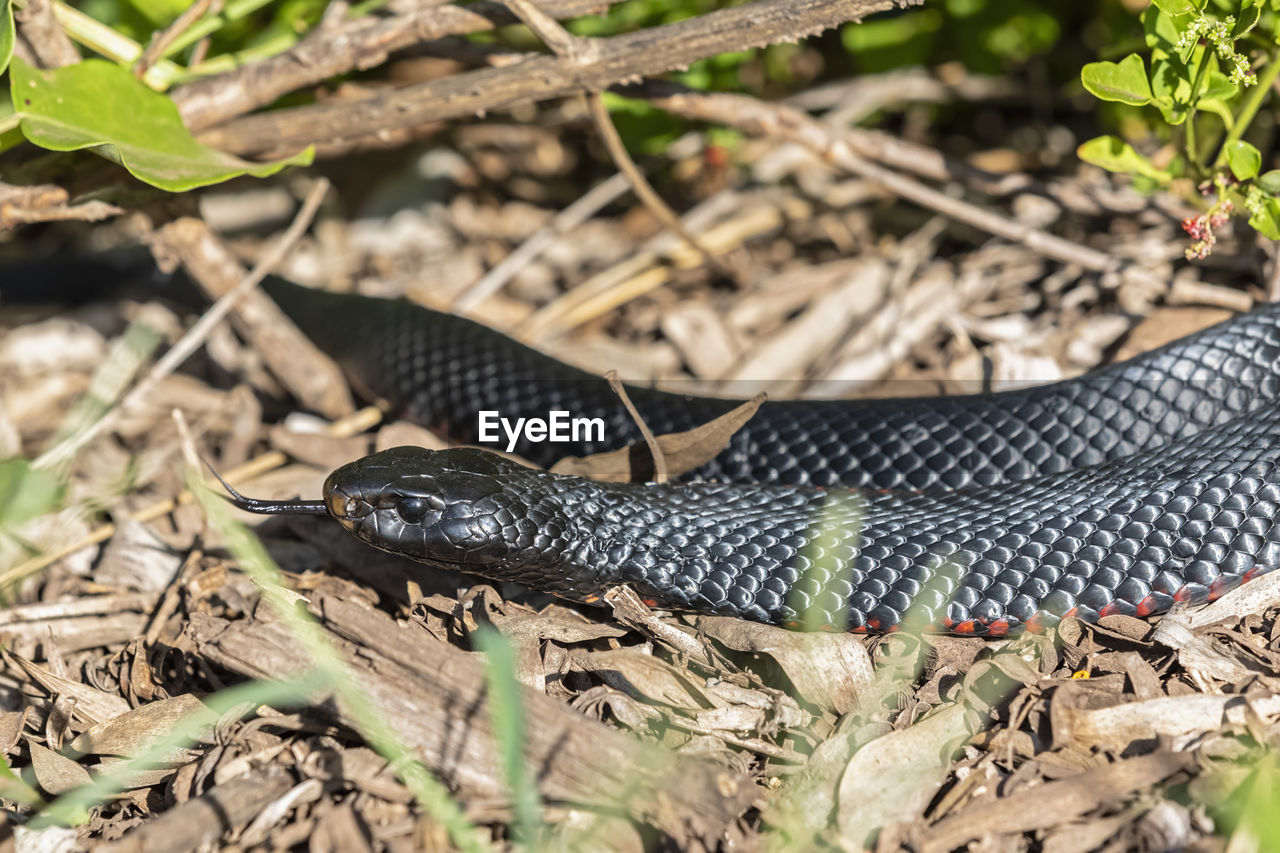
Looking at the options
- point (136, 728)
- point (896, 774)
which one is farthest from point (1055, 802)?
point (136, 728)

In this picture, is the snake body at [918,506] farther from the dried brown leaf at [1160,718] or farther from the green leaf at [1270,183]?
the green leaf at [1270,183]

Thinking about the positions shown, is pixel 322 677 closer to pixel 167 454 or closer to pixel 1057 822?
pixel 1057 822

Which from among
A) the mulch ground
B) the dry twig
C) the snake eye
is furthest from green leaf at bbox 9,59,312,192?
the snake eye

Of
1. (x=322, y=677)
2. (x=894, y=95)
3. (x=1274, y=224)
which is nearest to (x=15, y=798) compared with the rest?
(x=322, y=677)

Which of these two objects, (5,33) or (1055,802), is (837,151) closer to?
(1055,802)

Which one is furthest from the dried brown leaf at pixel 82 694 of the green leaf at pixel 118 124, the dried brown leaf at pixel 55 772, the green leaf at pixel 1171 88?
the green leaf at pixel 1171 88

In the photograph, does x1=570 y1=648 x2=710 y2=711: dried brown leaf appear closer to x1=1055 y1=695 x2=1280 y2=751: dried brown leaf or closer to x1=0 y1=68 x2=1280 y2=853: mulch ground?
x1=0 y1=68 x2=1280 y2=853: mulch ground
